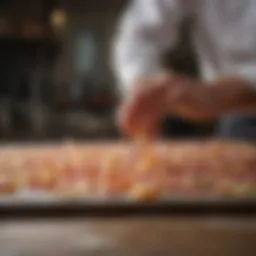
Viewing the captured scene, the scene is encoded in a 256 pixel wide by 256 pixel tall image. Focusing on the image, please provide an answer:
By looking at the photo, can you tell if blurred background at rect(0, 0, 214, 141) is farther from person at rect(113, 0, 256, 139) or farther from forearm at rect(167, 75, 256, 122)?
forearm at rect(167, 75, 256, 122)

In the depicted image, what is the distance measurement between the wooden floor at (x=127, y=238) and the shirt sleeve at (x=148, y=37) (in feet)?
0.99

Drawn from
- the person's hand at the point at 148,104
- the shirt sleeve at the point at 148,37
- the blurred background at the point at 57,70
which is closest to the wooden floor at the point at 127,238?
the person's hand at the point at 148,104

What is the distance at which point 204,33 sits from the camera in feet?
2.93

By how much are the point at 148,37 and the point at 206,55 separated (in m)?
0.09

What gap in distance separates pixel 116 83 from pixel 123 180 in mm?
406

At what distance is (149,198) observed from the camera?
551 mm

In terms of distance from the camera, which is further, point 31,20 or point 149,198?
point 31,20

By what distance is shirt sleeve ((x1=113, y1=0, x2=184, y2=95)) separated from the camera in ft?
2.75

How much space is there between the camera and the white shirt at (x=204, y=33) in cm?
85

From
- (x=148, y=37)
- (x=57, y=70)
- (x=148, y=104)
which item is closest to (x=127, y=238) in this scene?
(x=148, y=104)

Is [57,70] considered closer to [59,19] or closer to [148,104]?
[59,19]

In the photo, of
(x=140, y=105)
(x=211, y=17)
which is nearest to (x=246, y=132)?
(x=211, y=17)

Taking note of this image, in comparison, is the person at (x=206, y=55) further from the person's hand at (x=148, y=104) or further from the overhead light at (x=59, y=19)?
the overhead light at (x=59, y=19)

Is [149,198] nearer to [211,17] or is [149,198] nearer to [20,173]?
[20,173]
